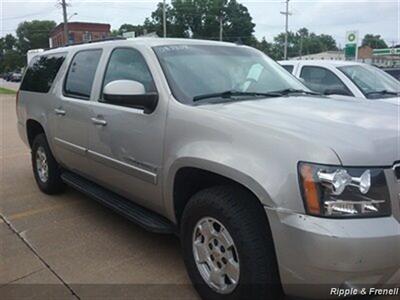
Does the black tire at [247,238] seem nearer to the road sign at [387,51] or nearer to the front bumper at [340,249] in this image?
the front bumper at [340,249]

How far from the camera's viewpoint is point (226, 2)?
8838 centimetres

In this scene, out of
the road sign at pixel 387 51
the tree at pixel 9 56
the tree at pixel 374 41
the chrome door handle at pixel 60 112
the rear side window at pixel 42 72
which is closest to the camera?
the chrome door handle at pixel 60 112

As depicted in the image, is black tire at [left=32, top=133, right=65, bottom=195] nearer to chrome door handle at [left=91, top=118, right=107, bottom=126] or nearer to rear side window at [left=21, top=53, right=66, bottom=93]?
rear side window at [left=21, top=53, right=66, bottom=93]

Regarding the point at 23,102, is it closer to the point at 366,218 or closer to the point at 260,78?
the point at 260,78

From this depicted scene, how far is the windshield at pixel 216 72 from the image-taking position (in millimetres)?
3557

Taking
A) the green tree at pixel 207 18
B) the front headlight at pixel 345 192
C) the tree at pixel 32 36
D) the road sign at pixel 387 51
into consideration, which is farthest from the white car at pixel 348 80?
the tree at pixel 32 36

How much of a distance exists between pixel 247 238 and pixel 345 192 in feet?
2.07

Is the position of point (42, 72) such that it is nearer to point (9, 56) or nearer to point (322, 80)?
point (322, 80)

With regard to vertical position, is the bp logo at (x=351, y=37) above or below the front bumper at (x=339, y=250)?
above

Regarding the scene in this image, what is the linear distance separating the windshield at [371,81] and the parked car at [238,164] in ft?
11.8

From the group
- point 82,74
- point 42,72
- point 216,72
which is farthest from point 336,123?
point 42,72

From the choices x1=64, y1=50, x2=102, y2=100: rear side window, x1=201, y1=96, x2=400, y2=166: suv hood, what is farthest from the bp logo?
x1=201, y1=96, x2=400, y2=166: suv hood

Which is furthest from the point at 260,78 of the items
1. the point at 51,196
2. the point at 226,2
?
the point at 226,2

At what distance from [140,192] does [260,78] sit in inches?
55.7
